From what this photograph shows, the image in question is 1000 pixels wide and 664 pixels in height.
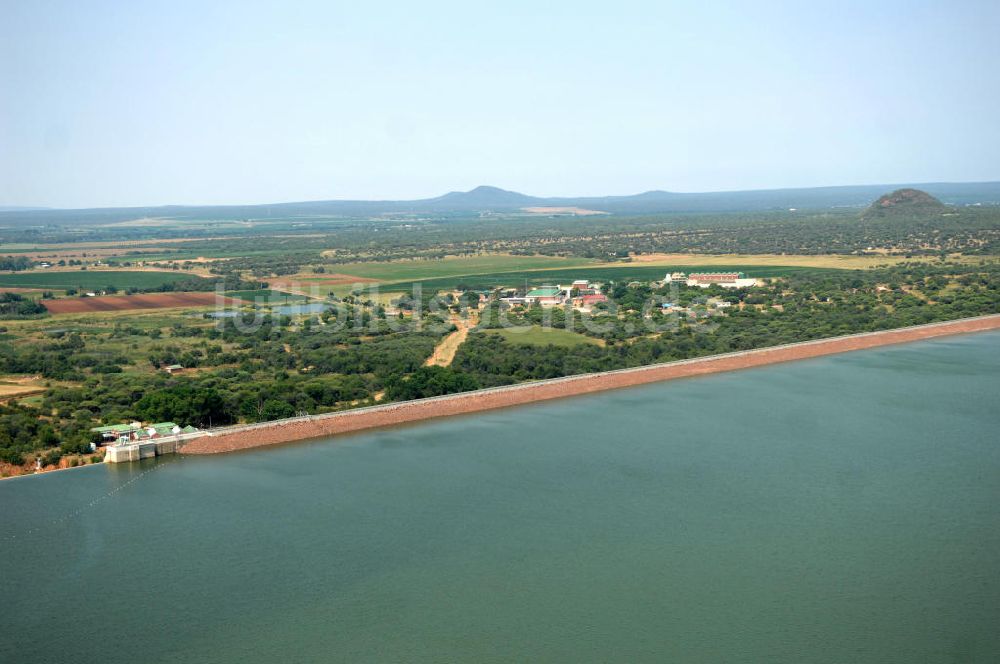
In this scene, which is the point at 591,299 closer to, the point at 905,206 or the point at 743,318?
the point at 743,318

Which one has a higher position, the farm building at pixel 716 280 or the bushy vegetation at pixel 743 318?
the farm building at pixel 716 280

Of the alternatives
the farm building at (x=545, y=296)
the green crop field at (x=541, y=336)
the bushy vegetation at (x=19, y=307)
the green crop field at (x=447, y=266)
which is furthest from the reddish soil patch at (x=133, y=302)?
the green crop field at (x=541, y=336)

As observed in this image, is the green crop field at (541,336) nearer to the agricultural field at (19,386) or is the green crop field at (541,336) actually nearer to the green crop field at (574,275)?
the green crop field at (574,275)

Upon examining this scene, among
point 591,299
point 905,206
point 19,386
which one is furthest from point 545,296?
point 905,206

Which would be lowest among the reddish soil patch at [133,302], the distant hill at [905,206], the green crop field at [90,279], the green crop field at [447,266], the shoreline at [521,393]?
the shoreline at [521,393]

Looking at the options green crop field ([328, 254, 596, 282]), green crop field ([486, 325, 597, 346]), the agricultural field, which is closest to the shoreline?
green crop field ([486, 325, 597, 346])

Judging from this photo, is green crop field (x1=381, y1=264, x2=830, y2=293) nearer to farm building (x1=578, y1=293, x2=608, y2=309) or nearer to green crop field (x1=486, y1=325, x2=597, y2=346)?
farm building (x1=578, y1=293, x2=608, y2=309)

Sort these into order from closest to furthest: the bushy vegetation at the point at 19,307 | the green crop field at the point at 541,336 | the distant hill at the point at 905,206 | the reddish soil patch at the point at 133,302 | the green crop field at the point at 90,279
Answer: the green crop field at the point at 541,336, the bushy vegetation at the point at 19,307, the reddish soil patch at the point at 133,302, the green crop field at the point at 90,279, the distant hill at the point at 905,206
